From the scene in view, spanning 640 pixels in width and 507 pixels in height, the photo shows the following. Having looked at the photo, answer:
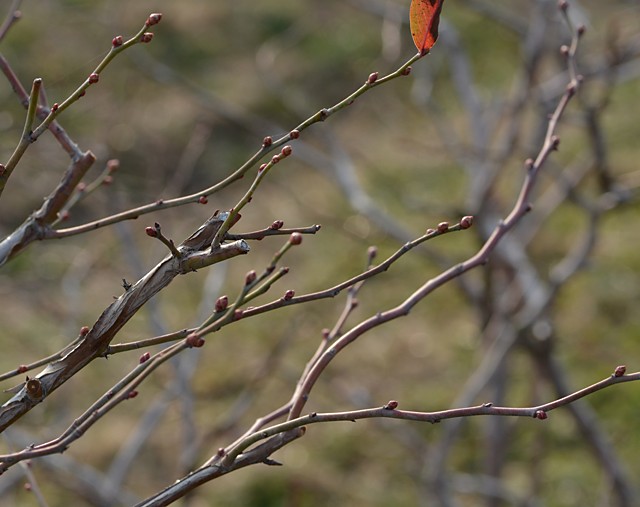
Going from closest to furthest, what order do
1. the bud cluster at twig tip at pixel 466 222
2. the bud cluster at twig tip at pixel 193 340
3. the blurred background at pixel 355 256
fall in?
1. the bud cluster at twig tip at pixel 193 340
2. the bud cluster at twig tip at pixel 466 222
3. the blurred background at pixel 355 256

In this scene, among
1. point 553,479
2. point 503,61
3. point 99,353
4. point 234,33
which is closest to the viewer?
point 99,353

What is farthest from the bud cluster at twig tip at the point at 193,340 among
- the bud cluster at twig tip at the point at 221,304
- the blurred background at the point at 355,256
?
the blurred background at the point at 355,256

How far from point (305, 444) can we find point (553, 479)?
3.79 feet

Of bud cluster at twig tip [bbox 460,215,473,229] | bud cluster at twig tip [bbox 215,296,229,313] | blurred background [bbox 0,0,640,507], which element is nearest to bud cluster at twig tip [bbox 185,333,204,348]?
bud cluster at twig tip [bbox 215,296,229,313]

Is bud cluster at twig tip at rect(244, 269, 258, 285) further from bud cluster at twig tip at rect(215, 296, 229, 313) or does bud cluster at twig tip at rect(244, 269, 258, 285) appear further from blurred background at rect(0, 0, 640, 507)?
blurred background at rect(0, 0, 640, 507)

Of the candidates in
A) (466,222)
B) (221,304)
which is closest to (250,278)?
(221,304)

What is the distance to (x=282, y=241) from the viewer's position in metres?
5.38

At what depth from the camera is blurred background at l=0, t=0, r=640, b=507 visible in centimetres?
264

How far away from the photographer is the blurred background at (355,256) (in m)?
2.64

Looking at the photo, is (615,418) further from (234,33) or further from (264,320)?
(234,33)

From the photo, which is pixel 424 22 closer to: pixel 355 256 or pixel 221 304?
pixel 221 304

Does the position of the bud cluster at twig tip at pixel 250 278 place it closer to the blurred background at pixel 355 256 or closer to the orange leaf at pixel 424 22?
the orange leaf at pixel 424 22

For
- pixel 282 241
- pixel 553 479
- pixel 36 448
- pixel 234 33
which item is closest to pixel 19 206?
pixel 282 241

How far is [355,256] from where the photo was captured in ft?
18.1
